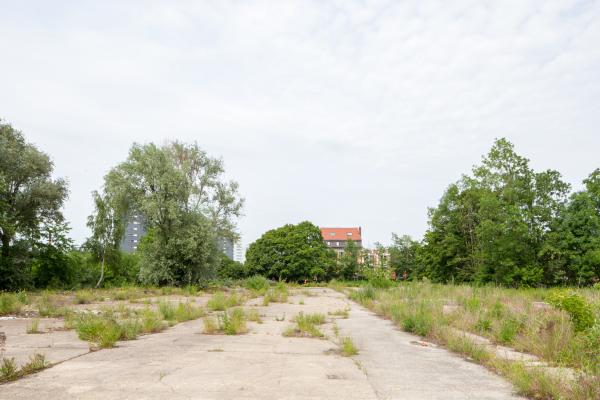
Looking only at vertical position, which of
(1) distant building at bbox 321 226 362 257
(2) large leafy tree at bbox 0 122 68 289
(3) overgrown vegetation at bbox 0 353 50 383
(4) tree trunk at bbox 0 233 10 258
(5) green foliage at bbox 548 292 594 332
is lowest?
(3) overgrown vegetation at bbox 0 353 50 383

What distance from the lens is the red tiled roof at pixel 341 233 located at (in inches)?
4934

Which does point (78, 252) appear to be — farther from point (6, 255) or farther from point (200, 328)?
point (200, 328)

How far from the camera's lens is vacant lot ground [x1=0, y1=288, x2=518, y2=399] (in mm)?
5004

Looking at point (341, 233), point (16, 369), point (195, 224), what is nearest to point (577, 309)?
point (16, 369)

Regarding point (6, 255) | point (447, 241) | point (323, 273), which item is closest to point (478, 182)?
point (447, 241)

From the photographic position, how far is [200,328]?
36.0ft

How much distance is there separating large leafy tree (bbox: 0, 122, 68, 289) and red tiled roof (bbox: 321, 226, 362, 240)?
3892 inches

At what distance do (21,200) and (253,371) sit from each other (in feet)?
94.9

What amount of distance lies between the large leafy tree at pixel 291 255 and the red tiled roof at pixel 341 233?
4944cm

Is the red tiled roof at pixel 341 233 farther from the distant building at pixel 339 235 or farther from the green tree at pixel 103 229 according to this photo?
the green tree at pixel 103 229

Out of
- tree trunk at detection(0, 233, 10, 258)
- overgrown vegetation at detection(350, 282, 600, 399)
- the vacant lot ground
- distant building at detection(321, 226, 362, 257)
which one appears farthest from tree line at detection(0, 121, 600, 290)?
distant building at detection(321, 226, 362, 257)

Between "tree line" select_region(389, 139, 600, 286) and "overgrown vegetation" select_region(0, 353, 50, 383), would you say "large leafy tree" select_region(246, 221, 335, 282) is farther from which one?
"overgrown vegetation" select_region(0, 353, 50, 383)

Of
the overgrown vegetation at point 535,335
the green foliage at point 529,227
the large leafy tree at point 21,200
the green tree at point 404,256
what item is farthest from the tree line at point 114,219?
the green tree at point 404,256

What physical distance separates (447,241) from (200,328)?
43662 millimetres
